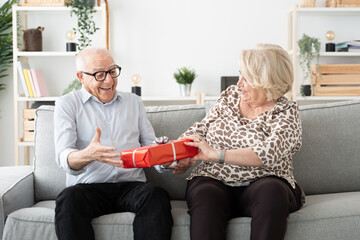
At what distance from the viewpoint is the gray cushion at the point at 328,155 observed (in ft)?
7.80

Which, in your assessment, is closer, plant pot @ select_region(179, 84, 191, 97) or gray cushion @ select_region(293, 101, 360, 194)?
gray cushion @ select_region(293, 101, 360, 194)

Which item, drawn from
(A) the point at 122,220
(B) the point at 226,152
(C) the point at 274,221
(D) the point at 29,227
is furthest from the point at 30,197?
(C) the point at 274,221

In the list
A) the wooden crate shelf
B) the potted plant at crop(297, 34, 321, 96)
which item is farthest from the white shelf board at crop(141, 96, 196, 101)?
the wooden crate shelf

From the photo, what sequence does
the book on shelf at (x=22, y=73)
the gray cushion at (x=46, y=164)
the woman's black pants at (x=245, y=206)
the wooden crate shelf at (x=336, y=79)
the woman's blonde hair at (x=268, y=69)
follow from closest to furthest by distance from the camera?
the woman's black pants at (x=245, y=206)
the woman's blonde hair at (x=268, y=69)
the gray cushion at (x=46, y=164)
the book on shelf at (x=22, y=73)
the wooden crate shelf at (x=336, y=79)

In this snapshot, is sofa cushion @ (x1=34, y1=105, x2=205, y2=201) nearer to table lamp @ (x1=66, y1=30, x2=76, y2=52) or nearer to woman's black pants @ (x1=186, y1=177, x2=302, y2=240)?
woman's black pants @ (x1=186, y1=177, x2=302, y2=240)

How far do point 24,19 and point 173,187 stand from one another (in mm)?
2628

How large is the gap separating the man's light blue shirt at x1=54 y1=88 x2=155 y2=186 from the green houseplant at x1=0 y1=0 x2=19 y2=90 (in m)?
2.31

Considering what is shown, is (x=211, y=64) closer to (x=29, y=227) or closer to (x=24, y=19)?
(x=24, y=19)

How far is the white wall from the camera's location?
4375 mm

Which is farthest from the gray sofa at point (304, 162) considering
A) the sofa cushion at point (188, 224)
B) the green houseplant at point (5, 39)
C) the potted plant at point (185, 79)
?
the green houseplant at point (5, 39)

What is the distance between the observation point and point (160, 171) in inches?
87.0

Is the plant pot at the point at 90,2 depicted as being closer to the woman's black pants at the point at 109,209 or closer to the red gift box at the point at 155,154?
the woman's black pants at the point at 109,209

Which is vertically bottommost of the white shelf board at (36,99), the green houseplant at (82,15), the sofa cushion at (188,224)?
the sofa cushion at (188,224)

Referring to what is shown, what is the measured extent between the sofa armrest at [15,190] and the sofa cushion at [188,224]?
0.20 feet
